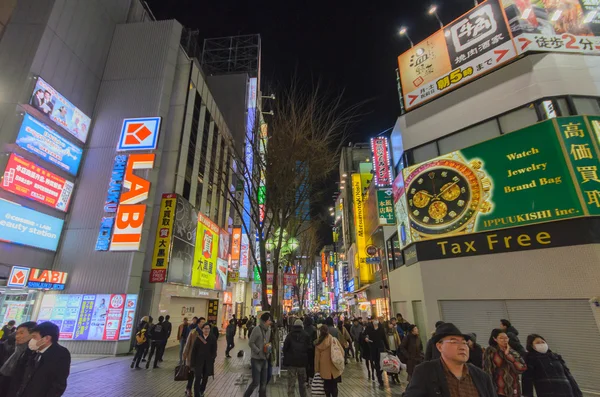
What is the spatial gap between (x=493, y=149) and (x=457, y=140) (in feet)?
6.00

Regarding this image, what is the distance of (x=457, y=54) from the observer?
43.8 feet

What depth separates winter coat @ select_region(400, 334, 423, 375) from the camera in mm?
6973

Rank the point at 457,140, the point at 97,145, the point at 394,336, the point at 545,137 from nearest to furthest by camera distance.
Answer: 1. the point at 545,137
2. the point at 394,336
3. the point at 457,140
4. the point at 97,145

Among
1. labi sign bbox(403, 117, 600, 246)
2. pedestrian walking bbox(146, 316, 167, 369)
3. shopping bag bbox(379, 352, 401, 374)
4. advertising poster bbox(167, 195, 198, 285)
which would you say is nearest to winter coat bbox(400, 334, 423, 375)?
shopping bag bbox(379, 352, 401, 374)

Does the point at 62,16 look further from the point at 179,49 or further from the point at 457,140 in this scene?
the point at 457,140

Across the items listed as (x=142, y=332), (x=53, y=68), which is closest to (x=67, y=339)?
(x=142, y=332)

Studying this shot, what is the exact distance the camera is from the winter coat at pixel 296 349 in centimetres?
595

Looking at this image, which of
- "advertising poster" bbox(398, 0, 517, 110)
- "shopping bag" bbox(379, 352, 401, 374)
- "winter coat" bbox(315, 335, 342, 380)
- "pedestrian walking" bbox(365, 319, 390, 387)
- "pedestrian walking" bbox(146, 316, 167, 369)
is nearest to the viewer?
"winter coat" bbox(315, 335, 342, 380)

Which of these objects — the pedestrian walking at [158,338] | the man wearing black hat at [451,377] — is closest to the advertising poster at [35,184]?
the pedestrian walking at [158,338]

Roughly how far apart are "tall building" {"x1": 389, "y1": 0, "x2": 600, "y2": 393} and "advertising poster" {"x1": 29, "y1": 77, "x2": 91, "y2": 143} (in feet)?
54.7

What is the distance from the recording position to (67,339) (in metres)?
13.0

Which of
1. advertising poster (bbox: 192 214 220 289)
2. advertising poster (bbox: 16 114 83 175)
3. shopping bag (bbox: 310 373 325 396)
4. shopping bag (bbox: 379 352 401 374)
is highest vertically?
advertising poster (bbox: 16 114 83 175)

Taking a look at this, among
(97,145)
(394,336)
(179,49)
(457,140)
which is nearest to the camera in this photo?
(394,336)

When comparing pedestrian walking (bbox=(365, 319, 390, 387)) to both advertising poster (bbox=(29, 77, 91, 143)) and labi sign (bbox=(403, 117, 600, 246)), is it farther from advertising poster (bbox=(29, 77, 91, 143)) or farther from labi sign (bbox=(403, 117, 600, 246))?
advertising poster (bbox=(29, 77, 91, 143))
